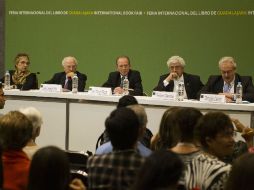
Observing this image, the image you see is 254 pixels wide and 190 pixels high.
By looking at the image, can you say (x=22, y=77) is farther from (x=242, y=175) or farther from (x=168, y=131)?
(x=242, y=175)

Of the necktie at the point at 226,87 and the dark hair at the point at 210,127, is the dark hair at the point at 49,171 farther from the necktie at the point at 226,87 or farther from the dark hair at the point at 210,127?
the necktie at the point at 226,87

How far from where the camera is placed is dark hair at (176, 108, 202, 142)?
109 inches

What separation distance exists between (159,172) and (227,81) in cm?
481

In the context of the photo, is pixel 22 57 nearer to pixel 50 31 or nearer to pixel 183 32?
pixel 50 31

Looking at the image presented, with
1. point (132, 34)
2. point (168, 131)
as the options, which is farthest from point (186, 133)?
point (132, 34)

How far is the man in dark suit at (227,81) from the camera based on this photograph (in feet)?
20.9

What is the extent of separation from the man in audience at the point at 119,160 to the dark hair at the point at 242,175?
520 mm

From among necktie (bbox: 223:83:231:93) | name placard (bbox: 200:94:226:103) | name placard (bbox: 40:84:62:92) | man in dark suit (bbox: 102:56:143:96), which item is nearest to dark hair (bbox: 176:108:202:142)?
name placard (bbox: 200:94:226:103)

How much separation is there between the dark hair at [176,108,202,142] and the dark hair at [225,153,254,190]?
2.45 feet

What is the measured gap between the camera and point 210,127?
103 inches

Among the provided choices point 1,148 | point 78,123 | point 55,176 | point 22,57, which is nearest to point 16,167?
point 1,148

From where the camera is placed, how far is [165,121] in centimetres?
293

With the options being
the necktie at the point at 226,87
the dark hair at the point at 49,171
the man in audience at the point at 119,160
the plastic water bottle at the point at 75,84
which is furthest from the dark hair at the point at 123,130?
the necktie at the point at 226,87

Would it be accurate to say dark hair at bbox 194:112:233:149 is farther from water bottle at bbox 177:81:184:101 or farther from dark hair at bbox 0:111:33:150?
water bottle at bbox 177:81:184:101
